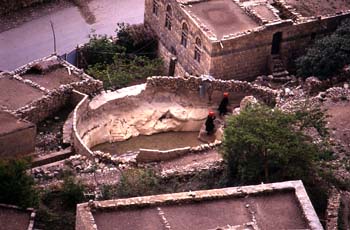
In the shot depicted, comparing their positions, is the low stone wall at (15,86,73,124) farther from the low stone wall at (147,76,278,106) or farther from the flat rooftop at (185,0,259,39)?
the flat rooftop at (185,0,259,39)

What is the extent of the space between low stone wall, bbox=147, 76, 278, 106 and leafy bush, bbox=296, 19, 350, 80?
263 centimetres

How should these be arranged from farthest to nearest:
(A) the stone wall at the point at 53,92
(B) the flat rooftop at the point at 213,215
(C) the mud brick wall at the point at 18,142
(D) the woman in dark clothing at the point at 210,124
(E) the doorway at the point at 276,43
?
1. (E) the doorway at the point at 276,43
2. (D) the woman in dark clothing at the point at 210,124
3. (A) the stone wall at the point at 53,92
4. (C) the mud brick wall at the point at 18,142
5. (B) the flat rooftop at the point at 213,215

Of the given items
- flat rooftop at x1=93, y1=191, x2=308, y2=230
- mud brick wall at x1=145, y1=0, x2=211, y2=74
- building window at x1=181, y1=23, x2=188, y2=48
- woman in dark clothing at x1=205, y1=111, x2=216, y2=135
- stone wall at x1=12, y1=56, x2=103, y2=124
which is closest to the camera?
flat rooftop at x1=93, y1=191, x2=308, y2=230

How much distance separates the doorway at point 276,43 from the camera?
43844 mm

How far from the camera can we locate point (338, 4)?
46844mm

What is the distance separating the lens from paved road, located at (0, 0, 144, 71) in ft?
155

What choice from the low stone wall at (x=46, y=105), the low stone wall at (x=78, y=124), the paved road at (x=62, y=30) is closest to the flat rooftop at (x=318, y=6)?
the paved road at (x=62, y=30)

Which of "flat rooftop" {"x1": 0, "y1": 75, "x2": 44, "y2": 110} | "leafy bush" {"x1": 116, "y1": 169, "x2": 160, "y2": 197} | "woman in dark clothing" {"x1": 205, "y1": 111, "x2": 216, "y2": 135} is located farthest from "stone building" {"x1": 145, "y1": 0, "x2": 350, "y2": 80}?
"leafy bush" {"x1": 116, "y1": 169, "x2": 160, "y2": 197}

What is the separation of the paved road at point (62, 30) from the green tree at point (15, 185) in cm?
1612

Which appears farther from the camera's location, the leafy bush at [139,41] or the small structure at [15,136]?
the leafy bush at [139,41]

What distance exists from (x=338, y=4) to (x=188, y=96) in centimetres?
1038

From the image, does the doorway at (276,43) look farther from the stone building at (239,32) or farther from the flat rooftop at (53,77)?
the flat rooftop at (53,77)

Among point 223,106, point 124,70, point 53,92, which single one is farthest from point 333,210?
point 124,70

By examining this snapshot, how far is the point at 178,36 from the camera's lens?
147 ft
